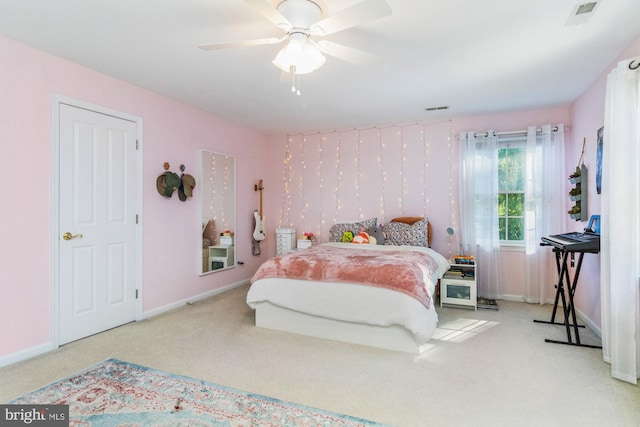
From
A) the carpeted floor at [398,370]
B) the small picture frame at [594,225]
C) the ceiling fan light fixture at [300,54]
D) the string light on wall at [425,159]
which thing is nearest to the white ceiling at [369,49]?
the ceiling fan light fixture at [300,54]

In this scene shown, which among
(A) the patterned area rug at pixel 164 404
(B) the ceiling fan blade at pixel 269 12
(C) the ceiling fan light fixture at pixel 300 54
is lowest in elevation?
(A) the patterned area rug at pixel 164 404

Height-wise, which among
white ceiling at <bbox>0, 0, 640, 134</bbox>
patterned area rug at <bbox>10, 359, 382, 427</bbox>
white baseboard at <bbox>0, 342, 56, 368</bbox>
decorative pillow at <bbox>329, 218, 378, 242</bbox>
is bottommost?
patterned area rug at <bbox>10, 359, 382, 427</bbox>

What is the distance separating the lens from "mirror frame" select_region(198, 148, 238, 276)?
175 inches

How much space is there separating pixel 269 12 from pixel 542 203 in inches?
157

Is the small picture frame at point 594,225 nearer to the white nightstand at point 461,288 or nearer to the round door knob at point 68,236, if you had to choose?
the white nightstand at point 461,288

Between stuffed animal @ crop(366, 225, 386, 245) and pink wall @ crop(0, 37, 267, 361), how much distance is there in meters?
2.38

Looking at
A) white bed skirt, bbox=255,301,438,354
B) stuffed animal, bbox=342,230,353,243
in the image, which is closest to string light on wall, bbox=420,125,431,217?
stuffed animal, bbox=342,230,353,243

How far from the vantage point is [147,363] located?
2.60m

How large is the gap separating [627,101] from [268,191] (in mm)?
4738

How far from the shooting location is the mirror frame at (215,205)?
4453 millimetres

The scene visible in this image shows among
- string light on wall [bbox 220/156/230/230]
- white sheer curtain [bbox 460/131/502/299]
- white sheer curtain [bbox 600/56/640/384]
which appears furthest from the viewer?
string light on wall [bbox 220/156/230/230]

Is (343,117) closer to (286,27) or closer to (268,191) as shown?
(268,191)

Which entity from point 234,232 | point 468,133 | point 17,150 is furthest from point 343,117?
point 17,150

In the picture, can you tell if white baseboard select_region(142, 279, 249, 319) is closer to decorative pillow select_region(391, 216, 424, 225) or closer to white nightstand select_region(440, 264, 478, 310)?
decorative pillow select_region(391, 216, 424, 225)
